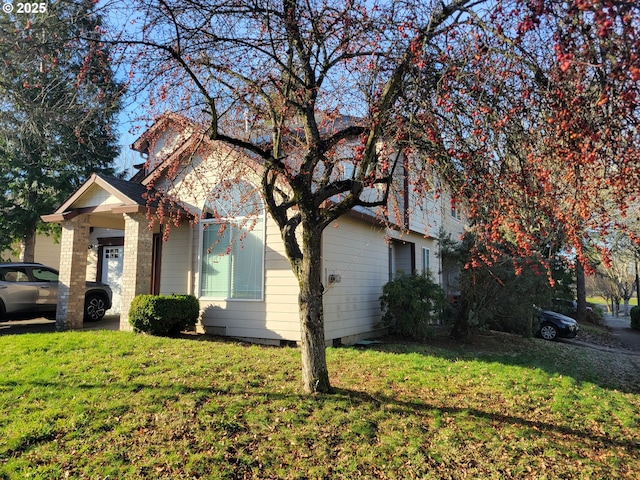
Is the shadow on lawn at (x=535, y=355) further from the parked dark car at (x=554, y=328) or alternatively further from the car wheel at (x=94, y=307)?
the car wheel at (x=94, y=307)

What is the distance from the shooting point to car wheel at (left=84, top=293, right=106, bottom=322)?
11.8 m

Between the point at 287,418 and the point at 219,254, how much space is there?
570 centimetres

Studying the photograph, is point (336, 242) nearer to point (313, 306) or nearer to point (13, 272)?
point (313, 306)

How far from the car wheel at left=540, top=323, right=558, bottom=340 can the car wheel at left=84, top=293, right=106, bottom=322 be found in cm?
1418

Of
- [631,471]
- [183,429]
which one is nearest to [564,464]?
[631,471]

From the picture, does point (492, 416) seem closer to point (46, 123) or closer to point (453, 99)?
point (453, 99)

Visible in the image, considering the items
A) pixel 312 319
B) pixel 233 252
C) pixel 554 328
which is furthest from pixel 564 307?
pixel 312 319

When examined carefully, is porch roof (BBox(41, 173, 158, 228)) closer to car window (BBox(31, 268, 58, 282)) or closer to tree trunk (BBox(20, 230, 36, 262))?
car window (BBox(31, 268, 58, 282))

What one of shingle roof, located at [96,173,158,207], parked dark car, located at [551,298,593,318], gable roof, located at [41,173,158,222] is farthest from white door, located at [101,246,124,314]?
parked dark car, located at [551,298,593,318]

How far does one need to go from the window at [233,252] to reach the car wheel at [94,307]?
4133 mm

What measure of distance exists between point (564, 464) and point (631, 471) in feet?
2.17

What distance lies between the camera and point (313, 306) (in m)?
5.67

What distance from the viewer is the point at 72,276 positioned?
34.0ft
